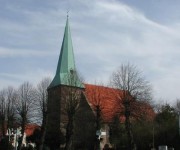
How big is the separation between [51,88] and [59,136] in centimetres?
930

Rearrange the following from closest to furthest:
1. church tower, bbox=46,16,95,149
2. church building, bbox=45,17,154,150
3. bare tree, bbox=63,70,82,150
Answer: bare tree, bbox=63,70,82,150, church building, bbox=45,17,154,150, church tower, bbox=46,16,95,149

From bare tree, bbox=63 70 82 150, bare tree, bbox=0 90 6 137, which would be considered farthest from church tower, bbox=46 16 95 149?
bare tree, bbox=0 90 6 137

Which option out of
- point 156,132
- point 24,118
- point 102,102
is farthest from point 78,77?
point 156,132

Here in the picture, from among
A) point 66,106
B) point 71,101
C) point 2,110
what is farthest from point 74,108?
point 2,110

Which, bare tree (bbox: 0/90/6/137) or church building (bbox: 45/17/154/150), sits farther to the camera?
bare tree (bbox: 0/90/6/137)

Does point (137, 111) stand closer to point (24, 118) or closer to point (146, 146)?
point (146, 146)

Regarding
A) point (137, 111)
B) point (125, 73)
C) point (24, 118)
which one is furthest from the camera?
point (24, 118)

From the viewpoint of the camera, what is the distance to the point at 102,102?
70.8 m

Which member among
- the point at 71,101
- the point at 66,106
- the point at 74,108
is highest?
the point at 71,101

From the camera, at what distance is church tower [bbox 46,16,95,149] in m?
65.9

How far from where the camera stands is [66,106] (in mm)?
63438

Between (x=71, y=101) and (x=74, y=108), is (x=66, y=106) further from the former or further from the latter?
(x=74, y=108)

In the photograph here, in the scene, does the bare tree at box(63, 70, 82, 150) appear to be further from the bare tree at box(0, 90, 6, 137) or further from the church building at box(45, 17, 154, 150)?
the bare tree at box(0, 90, 6, 137)

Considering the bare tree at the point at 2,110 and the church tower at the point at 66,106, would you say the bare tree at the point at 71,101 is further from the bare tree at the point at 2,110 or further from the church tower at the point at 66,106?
the bare tree at the point at 2,110
